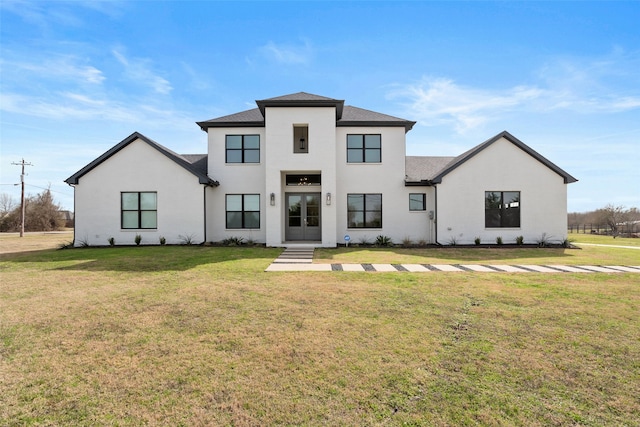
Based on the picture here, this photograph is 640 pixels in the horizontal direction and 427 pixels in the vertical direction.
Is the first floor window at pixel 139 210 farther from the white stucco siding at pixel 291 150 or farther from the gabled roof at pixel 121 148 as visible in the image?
the white stucco siding at pixel 291 150

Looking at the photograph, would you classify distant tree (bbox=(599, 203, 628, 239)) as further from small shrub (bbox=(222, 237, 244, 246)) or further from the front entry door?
small shrub (bbox=(222, 237, 244, 246))

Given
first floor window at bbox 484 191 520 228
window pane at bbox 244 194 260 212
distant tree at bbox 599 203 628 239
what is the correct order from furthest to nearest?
distant tree at bbox 599 203 628 239 < window pane at bbox 244 194 260 212 < first floor window at bbox 484 191 520 228

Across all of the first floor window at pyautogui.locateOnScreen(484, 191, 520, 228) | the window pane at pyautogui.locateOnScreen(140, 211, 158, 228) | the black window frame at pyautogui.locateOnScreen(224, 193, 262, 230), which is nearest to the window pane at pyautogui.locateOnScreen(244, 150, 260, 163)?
the black window frame at pyautogui.locateOnScreen(224, 193, 262, 230)

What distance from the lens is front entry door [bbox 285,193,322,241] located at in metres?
17.9

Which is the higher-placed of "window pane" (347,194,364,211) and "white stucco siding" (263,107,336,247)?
"white stucco siding" (263,107,336,247)

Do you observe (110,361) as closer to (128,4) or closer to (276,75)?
(128,4)

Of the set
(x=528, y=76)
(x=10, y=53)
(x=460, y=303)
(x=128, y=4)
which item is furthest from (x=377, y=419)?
(x=528, y=76)

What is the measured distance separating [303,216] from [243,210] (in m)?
3.46

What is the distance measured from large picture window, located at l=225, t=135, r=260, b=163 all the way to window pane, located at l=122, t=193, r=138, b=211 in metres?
5.33

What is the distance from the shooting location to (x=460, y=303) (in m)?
6.07

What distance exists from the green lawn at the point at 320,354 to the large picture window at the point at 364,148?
11102mm

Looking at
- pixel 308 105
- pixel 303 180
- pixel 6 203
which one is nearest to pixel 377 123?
pixel 308 105

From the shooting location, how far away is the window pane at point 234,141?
17.5 meters

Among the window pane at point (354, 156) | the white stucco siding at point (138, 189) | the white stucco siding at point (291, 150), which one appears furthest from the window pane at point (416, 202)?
the white stucco siding at point (138, 189)
